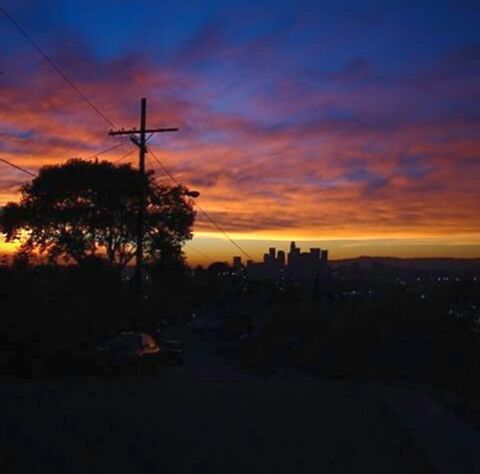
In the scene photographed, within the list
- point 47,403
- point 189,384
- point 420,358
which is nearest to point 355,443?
point 47,403

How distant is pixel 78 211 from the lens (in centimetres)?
5253

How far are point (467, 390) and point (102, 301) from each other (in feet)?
67.8

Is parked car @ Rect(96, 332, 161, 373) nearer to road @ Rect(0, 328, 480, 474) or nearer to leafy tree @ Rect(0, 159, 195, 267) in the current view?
road @ Rect(0, 328, 480, 474)

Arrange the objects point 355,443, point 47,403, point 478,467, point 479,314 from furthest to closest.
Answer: point 479,314 < point 47,403 < point 355,443 < point 478,467

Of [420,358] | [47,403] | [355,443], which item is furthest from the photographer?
[420,358]

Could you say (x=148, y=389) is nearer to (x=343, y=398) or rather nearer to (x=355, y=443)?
(x=343, y=398)

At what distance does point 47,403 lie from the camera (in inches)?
802

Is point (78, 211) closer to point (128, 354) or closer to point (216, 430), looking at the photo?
point (128, 354)

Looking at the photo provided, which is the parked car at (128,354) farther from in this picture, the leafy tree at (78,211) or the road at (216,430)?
the leafy tree at (78,211)

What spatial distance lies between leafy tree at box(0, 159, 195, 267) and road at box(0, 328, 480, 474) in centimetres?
2610

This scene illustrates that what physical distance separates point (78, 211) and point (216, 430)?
36840 mm

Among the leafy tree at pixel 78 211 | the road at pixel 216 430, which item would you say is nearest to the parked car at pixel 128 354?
the road at pixel 216 430

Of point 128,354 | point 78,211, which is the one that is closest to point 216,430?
point 128,354

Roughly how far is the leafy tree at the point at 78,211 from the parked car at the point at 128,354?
21.5 m
